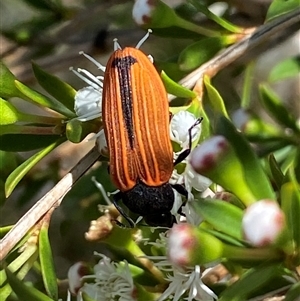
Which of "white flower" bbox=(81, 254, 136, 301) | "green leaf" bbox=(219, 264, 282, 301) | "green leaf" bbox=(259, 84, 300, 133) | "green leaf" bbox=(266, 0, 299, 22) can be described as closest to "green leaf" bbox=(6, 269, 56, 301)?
"white flower" bbox=(81, 254, 136, 301)

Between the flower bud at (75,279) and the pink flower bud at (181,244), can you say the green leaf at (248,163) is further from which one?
the flower bud at (75,279)

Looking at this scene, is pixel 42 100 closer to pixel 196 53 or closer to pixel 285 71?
pixel 196 53

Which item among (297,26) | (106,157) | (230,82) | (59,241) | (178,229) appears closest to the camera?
(178,229)

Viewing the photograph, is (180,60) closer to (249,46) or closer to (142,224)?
(249,46)

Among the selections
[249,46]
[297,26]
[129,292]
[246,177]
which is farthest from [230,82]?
[246,177]

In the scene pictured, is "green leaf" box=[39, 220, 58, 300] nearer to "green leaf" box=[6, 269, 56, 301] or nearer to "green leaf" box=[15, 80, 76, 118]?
"green leaf" box=[6, 269, 56, 301]

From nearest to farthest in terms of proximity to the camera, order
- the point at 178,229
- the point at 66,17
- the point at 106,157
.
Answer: the point at 178,229 < the point at 106,157 < the point at 66,17
